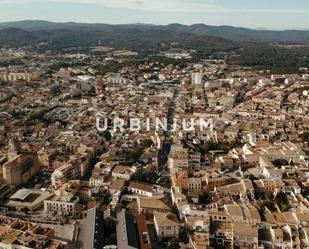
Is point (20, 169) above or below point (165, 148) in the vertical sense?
above

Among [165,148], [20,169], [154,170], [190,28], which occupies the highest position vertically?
[190,28]

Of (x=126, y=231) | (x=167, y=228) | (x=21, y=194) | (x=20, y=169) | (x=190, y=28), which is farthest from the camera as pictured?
(x=190, y=28)

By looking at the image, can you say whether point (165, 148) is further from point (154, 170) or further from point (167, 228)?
point (167, 228)

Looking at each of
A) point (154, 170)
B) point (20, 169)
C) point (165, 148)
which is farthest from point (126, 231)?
point (165, 148)

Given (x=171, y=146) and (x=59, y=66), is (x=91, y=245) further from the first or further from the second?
(x=59, y=66)

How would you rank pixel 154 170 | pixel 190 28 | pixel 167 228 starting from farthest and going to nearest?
pixel 190 28, pixel 154 170, pixel 167 228

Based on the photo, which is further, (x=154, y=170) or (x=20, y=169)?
(x=154, y=170)

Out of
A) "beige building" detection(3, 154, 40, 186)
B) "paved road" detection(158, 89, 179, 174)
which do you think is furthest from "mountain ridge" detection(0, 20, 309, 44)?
"beige building" detection(3, 154, 40, 186)

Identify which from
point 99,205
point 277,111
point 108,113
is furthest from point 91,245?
point 277,111

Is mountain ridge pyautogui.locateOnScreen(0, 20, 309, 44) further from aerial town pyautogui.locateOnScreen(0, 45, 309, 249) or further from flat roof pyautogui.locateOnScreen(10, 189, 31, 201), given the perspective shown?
flat roof pyautogui.locateOnScreen(10, 189, 31, 201)
